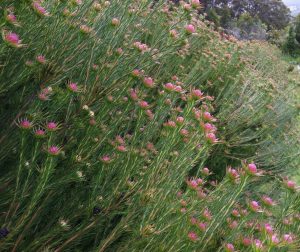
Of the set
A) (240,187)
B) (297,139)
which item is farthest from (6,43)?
(297,139)

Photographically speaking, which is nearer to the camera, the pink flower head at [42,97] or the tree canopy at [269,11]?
the pink flower head at [42,97]

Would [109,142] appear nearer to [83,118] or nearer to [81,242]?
[83,118]

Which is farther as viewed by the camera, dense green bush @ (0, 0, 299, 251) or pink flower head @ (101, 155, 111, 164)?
pink flower head @ (101, 155, 111, 164)

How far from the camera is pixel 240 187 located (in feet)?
4.48

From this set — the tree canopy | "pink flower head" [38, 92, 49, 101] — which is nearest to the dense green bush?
"pink flower head" [38, 92, 49, 101]

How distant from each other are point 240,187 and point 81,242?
Result: 0.88 meters

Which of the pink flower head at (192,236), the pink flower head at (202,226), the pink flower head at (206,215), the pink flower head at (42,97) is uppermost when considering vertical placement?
the pink flower head at (42,97)

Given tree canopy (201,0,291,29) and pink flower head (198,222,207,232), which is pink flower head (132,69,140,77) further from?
tree canopy (201,0,291,29)

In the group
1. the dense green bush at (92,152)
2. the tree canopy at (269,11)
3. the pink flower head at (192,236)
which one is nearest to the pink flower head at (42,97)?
the dense green bush at (92,152)

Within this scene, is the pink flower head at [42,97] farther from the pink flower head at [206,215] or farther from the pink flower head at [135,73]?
the pink flower head at [206,215]

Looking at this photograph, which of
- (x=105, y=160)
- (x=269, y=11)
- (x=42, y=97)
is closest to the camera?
(x=42, y=97)

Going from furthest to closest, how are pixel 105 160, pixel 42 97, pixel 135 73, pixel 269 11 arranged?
pixel 269 11, pixel 135 73, pixel 105 160, pixel 42 97

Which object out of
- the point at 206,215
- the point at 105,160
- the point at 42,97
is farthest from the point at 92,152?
the point at 206,215

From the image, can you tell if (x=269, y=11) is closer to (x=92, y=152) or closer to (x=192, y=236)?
(x=92, y=152)
